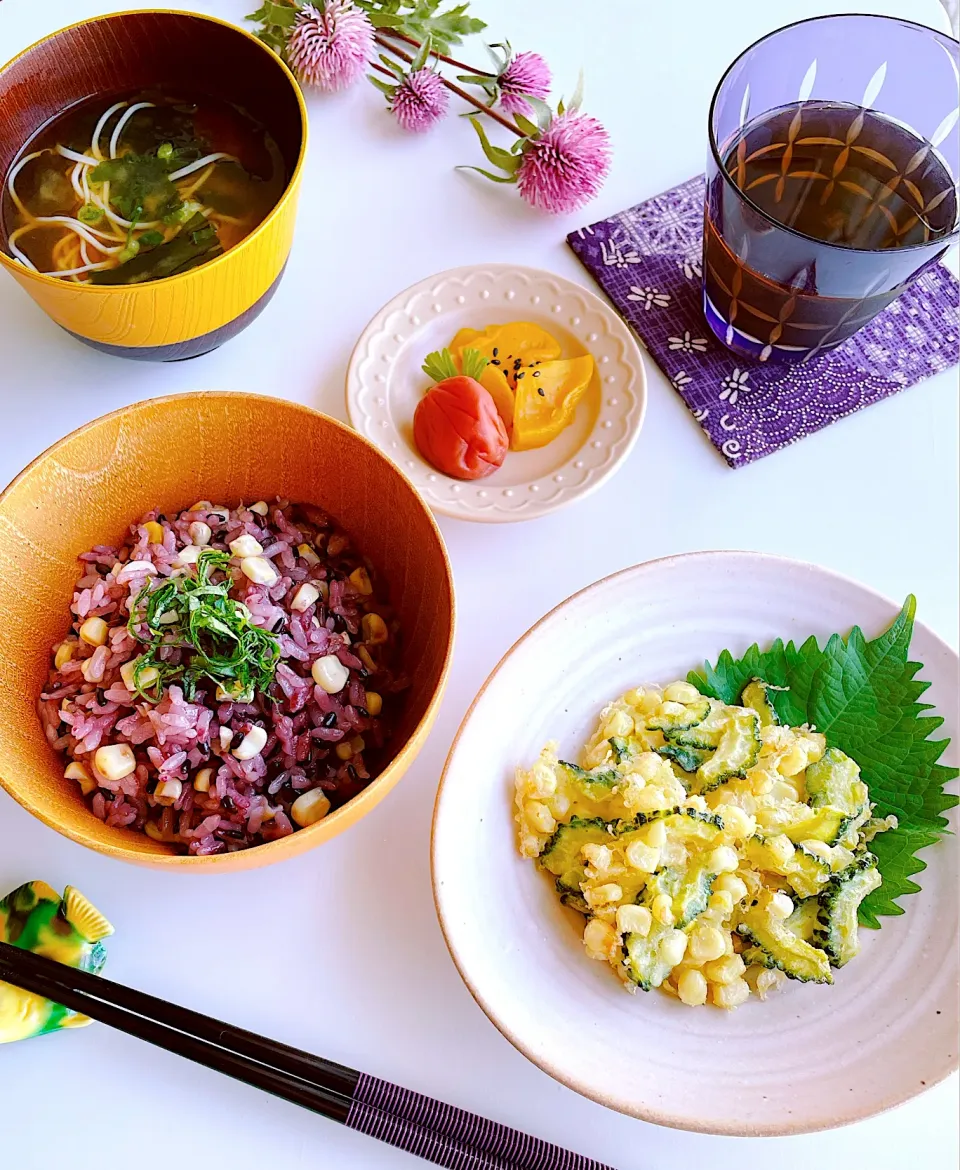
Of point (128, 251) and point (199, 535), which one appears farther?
point (128, 251)

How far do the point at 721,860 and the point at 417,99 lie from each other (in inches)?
53.1

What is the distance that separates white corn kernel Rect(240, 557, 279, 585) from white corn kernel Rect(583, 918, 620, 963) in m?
0.55

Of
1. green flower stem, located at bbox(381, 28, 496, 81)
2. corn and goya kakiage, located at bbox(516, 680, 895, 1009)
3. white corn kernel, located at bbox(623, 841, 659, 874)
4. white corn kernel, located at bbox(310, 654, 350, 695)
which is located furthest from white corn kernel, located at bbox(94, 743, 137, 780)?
green flower stem, located at bbox(381, 28, 496, 81)

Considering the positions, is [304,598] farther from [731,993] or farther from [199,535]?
[731,993]

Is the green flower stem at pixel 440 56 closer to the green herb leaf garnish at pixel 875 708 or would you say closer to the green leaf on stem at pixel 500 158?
the green leaf on stem at pixel 500 158

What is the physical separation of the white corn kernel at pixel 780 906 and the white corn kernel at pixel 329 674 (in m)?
0.55

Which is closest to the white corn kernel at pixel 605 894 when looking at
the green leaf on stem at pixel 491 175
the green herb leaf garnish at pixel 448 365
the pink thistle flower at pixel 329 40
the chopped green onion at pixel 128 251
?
the green herb leaf garnish at pixel 448 365

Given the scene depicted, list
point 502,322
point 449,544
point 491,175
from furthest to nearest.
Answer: point 491,175 → point 502,322 → point 449,544

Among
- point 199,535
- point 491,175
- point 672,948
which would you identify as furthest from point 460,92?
point 672,948

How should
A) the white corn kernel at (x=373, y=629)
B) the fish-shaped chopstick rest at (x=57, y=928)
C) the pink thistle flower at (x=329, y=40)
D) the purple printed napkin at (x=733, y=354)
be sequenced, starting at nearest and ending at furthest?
the fish-shaped chopstick rest at (x=57, y=928)
the white corn kernel at (x=373, y=629)
the purple printed napkin at (x=733, y=354)
the pink thistle flower at (x=329, y=40)

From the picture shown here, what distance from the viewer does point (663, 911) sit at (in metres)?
1.05

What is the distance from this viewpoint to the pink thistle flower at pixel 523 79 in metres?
1.67

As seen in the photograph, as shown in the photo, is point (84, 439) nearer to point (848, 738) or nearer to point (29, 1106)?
point (29, 1106)

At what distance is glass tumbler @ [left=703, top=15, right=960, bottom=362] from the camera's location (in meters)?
1.41
